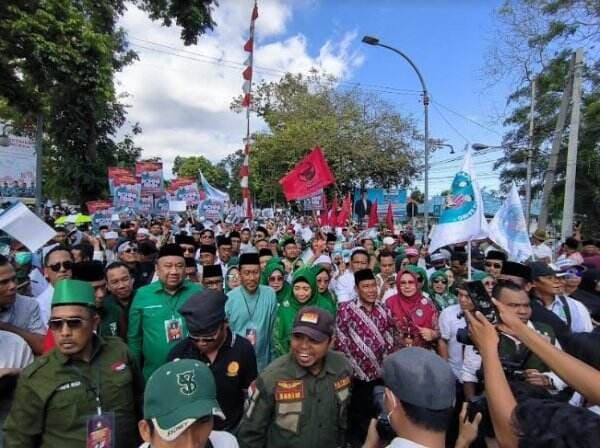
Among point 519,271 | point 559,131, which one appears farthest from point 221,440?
point 559,131

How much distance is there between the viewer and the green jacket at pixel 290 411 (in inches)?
90.2

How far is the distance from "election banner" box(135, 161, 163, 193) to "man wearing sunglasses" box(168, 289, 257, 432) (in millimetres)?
15100

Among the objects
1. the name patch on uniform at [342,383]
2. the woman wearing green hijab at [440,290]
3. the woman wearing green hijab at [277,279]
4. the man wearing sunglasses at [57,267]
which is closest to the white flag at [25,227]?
the man wearing sunglasses at [57,267]

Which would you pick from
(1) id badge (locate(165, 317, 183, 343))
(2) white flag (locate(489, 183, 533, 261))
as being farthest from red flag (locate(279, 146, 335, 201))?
(1) id badge (locate(165, 317, 183, 343))

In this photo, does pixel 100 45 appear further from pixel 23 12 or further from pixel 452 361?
pixel 452 361

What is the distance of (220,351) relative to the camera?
8.65 feet

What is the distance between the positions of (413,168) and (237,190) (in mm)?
44385

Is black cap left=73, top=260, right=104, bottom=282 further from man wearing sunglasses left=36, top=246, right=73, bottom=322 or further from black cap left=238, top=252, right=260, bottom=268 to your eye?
black cap left=238, top=252, right=260, bottom=268

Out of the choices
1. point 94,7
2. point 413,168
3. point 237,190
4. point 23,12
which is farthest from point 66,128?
point 237,190

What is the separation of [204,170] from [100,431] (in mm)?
86558

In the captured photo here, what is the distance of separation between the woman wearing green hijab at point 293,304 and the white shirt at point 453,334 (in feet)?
3.71

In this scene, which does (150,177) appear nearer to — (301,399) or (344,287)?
(344,287)

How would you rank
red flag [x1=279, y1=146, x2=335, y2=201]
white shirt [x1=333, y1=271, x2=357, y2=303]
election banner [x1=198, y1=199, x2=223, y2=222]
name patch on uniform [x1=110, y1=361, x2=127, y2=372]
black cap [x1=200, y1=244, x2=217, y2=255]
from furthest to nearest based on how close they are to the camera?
election banner [x1=198, y1=199, x2=223, y2=222] → red flag [x1=279, y1=146, x2=335, y2=201] → black cap [x1=200, y1=244, x2=217, y2=255] → white shirt [x1=333, y1=271, x2=357, y2=303] → name patch on uniform [x1=110, y1=361, x2=127, y2=372]

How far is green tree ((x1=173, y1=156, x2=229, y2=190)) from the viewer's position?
3312 inches
